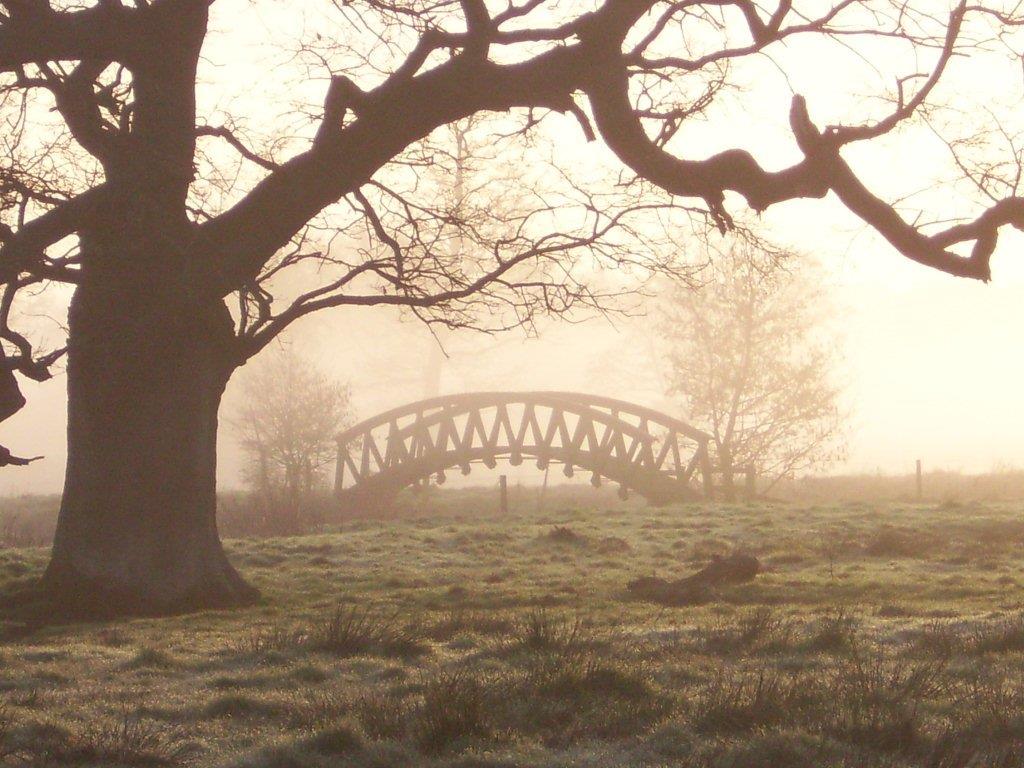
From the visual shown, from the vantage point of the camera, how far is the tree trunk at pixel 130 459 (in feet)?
40.0

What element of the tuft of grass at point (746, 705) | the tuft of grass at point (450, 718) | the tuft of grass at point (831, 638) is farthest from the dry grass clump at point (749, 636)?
the tuft of grass at point (450, 718)

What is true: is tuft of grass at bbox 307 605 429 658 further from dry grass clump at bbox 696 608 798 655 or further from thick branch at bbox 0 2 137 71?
thick branch at bbox 0 2 137 71

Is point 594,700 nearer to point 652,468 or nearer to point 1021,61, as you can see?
point 1021,61

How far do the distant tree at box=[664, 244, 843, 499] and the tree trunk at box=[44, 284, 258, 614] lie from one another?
1988cm

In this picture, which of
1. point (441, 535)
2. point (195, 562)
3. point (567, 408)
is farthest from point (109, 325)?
point (567, 408)

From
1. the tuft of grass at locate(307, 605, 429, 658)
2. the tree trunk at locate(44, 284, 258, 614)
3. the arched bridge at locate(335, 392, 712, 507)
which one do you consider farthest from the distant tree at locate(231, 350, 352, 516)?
the tuft of grass at locate(307, 605, 429, 658)

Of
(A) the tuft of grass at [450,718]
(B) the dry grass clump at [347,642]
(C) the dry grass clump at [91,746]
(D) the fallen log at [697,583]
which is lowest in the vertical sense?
(C) the dry grass clump at [91,746]

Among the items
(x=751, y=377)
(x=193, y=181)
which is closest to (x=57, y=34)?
(x=193, y=181)

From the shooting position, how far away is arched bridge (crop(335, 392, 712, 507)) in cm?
3092

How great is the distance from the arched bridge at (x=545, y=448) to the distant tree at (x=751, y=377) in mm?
983

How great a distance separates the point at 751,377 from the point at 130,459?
21.1 meters

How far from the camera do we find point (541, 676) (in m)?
→ 7.09

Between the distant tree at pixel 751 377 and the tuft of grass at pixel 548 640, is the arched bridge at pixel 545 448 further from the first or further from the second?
the tuft of grass at pixel 548 640

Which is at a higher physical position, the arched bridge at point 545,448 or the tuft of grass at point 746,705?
the arched bridge at point 545,448
